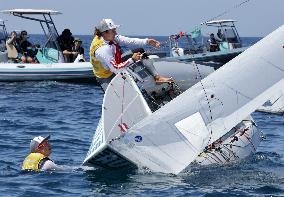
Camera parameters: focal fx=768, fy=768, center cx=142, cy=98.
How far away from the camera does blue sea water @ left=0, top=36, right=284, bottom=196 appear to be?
934 cm

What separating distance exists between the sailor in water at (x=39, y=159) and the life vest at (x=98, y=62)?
4.64ft

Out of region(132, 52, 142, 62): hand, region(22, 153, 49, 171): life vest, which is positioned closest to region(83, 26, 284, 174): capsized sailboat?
region(22, 153, 49, 171): life vest

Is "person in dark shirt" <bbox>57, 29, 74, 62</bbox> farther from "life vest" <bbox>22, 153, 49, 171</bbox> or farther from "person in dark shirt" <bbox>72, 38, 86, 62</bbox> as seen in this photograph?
"life vest" <bbox>22, 153, 49, 171</bbox>

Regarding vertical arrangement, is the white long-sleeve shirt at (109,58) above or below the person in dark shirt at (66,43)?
above

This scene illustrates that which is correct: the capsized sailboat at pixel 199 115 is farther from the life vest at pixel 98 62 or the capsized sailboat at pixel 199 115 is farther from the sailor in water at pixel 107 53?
the life vest at pixel 98 62

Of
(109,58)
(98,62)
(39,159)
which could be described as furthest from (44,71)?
(39,159)

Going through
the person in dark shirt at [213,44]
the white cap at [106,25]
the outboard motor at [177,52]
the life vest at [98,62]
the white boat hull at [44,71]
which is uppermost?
the white cap at [106,25]

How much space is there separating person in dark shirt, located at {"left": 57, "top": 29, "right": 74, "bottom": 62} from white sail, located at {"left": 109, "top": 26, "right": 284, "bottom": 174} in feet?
56.8

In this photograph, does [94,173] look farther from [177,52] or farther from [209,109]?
[177,52]

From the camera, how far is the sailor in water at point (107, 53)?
35.9 feet

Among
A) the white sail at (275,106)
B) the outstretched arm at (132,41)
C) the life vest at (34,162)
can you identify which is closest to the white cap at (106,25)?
the outstretched arm at (132,41)

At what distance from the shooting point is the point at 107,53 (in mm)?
10938

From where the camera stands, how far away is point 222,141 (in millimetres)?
11820

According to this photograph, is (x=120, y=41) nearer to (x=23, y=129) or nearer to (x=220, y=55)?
(x=23, y=129)
